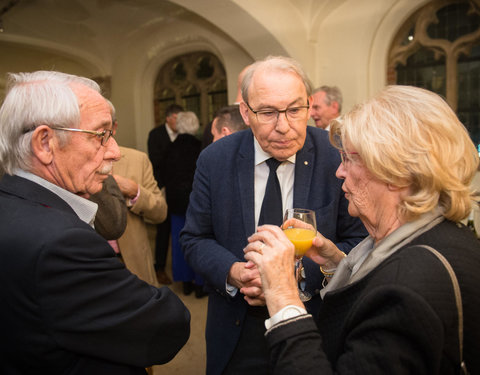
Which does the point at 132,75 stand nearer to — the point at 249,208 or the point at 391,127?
the point at 249,208

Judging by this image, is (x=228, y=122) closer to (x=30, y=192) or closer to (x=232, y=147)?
(x=232, y=147)

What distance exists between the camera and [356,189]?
1081mm

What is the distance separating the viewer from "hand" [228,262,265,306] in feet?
4.22

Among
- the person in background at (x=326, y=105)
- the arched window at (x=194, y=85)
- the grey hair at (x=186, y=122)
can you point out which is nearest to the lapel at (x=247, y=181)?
the person in background at (x=326, y=105)

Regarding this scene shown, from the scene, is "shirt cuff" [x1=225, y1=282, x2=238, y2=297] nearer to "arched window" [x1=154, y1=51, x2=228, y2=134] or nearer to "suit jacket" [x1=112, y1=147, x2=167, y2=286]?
"suit jacket" [x1=112, y1=147, x2=167, y2=286]

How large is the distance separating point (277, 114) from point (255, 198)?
13.7 inches

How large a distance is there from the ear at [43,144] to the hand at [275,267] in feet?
2.08

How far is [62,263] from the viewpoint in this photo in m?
0.86

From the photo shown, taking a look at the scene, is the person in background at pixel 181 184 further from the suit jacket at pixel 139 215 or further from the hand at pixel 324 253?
the hand at pixel 324 253

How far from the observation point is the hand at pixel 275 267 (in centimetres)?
100

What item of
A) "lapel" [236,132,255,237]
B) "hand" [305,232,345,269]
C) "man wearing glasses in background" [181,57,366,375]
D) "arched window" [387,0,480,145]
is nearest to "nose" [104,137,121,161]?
"man wearing glasses in background" [181,57,366,375]

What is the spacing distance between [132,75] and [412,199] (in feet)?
25.7

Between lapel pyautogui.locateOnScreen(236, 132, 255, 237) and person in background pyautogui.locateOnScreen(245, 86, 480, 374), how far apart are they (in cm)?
33

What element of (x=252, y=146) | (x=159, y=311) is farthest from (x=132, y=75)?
(x=159, y=311)
